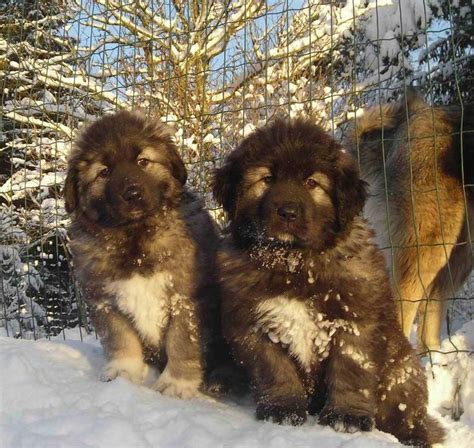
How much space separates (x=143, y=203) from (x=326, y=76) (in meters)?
6.03

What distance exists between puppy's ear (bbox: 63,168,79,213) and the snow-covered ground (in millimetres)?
947

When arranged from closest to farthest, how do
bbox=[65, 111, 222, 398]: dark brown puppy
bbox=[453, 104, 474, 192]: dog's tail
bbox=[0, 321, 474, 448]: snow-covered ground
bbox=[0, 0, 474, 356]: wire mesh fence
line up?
1. bbox=[0, 321, 474, 448]: snow-covered ground
2. bbox=[65, 111, 222, 398]: dark brown puppy
3. bbox=[453, 104, 474, 192]: dog's tail
4. bbox=[0, 0, 474, 356]: wire mesh fence

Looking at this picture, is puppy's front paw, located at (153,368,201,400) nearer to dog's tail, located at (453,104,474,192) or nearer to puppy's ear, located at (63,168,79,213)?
puppy's ear, located at (63,168,79,213)

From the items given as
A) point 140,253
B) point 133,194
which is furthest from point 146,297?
point 133,194

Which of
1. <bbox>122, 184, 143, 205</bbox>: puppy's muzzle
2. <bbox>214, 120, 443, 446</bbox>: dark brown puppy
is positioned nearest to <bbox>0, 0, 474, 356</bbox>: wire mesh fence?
<bbox>122, 184, 143, 205</bbox>: puppy's muzzle

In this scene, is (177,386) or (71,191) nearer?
(177,386)

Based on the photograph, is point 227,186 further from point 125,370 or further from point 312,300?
point 125,370

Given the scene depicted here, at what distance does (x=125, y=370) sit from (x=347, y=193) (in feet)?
5.49

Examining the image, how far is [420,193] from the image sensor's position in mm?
4574

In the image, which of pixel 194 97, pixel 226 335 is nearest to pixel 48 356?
pixel 226 335

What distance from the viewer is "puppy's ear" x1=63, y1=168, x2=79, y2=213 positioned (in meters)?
3.89

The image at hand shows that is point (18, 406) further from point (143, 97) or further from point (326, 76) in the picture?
point (326, 76)

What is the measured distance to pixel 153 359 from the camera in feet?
12.8

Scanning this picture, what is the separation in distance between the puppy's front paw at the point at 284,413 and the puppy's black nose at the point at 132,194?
1386 millimetres
